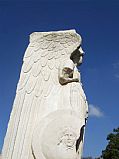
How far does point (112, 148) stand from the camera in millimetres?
40469

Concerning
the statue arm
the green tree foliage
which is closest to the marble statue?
the statue arm

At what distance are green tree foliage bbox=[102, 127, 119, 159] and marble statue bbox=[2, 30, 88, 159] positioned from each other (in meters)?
32.9

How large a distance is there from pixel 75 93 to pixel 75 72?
0.60 meters

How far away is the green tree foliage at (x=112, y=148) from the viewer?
39537 millimetres

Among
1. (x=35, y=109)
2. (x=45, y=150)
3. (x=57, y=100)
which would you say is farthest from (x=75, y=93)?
(x=45, y=150)

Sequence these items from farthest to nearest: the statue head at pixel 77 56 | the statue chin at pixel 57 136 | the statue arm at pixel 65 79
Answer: the statue head at pixel 77 56
the statue arm at pixel 65 79
the statue chin at pixel 57 136

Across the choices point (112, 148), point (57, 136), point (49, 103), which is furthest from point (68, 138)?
point (112, 148)

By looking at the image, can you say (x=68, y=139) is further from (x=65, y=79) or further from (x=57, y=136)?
(x=65, y=79)

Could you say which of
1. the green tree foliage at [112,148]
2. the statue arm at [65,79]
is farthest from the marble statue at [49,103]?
the green tree foliage at [112,148]

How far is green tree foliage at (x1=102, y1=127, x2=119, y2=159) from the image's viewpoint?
39.5 metres

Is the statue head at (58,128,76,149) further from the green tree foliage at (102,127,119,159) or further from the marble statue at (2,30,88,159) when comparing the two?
the green tree foliage at (102,127,119,159)

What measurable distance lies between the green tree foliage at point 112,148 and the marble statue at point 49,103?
32891 mm

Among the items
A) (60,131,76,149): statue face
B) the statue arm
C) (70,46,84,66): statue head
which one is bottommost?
(60,131,76,149): statue face

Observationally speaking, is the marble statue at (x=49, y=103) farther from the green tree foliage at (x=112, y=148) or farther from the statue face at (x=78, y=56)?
the green tree foliage at (x=112, y=148)
